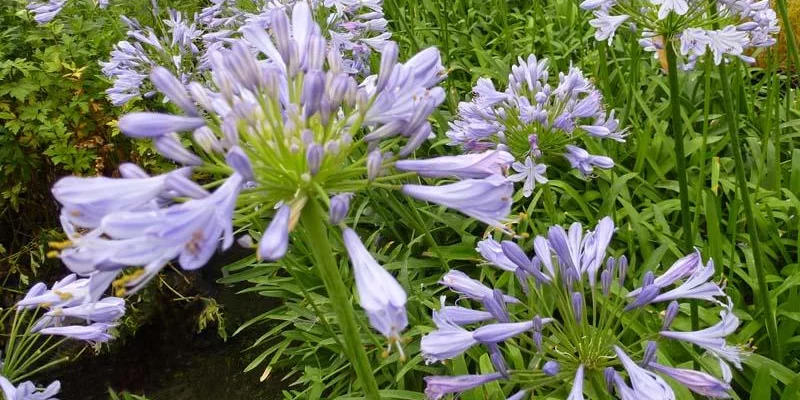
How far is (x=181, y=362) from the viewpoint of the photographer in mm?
5555

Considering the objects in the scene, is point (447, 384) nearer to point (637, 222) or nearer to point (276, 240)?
point (276, 240)

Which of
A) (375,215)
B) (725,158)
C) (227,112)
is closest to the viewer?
(227,112)

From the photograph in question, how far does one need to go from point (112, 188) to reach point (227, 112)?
322mm

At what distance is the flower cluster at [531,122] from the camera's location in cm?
326

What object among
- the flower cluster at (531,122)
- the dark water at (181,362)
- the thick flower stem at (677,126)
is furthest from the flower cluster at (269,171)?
the dark water at (181,362)

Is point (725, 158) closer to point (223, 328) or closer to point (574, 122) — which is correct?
point (574, 122)

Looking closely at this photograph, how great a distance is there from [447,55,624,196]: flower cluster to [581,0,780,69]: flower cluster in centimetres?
33

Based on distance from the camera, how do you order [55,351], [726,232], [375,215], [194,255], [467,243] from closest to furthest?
[194,255] < [726,232] < [467,243] < [375,215] < [55,351]

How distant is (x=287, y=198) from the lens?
1.54 meters

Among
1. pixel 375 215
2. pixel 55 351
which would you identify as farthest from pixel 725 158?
pixel 55 351

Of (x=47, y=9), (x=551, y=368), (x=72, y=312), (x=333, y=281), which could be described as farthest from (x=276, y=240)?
(x=47, y=9)

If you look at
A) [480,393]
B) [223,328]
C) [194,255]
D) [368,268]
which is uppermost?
[194,255]

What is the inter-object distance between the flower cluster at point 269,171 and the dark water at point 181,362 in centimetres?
364

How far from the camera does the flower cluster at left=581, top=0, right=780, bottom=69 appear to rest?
2832 mm
